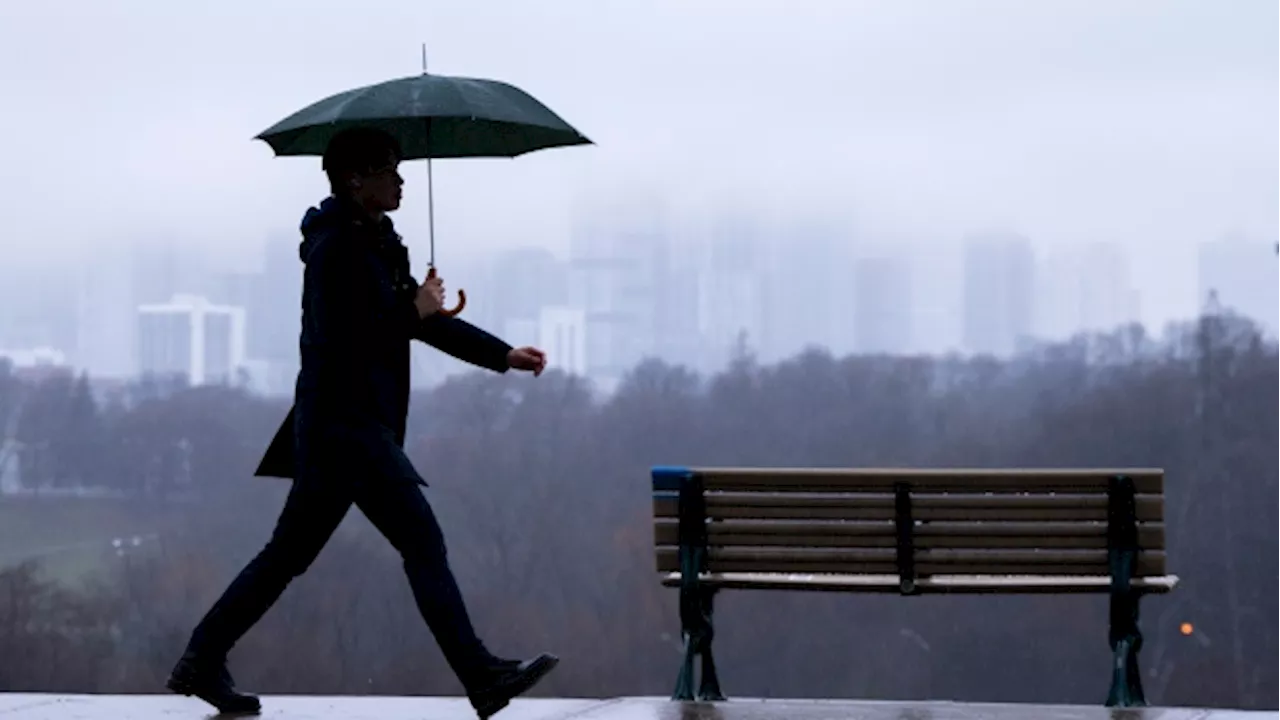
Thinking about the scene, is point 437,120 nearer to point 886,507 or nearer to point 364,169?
point 364,169

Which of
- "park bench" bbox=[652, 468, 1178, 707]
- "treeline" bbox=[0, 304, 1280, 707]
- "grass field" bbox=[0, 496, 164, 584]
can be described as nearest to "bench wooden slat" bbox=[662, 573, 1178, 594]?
"park bench" bbox=[652, 468, 1178, 707]

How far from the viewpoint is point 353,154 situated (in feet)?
20.0

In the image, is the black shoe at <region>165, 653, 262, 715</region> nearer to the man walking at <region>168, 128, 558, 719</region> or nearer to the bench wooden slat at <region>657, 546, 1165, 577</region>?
the man walking at <region>168, 128, 558, 719</region>

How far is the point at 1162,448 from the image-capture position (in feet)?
293

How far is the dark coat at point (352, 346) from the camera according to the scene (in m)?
5.98

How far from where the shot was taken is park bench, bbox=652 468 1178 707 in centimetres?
755

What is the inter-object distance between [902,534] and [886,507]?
11 centimetres

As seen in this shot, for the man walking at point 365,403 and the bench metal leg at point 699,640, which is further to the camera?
the bench metal leg at point 699,640

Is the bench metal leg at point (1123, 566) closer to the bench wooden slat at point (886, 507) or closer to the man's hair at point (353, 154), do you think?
the bench wooden slat at point (886, 507)

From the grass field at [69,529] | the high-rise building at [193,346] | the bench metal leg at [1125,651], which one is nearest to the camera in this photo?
the bench metal leg at [1125,651]

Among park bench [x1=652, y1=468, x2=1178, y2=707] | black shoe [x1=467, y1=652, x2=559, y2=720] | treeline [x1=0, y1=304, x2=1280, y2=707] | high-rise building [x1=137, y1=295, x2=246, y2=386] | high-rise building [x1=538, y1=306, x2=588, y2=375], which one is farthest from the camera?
high-rise building [x1=538, y1=306, x2=588, y2=375]

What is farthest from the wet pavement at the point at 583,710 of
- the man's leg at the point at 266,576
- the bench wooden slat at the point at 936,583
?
the bench wooden slat at the point at 936,583

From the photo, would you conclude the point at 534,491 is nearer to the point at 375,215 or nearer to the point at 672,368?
the point at 672,368

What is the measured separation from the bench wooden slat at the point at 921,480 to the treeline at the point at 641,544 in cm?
7342
